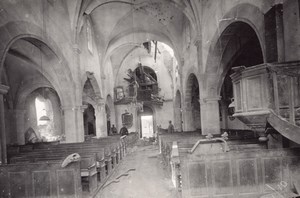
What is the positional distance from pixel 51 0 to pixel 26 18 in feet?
9.50

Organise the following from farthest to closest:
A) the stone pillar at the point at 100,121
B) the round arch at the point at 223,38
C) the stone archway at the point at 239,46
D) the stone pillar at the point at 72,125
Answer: the stone pillar at the point at 100,121 < the stone pillar at the point at 72,125 < the stone archway at the point at 239,46 < the round arch at the point at 223,38

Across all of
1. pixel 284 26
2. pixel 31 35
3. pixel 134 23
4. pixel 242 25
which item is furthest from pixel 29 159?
pixel 134 23

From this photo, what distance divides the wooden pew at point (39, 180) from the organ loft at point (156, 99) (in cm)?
2

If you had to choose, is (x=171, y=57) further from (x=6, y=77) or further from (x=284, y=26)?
(x=284, y=26)

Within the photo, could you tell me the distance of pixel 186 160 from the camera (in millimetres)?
5059

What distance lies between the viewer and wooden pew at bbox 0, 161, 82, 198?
5.22 m

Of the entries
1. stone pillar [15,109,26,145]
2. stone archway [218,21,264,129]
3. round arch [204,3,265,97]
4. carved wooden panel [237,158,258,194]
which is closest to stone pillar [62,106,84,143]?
stone pillar [15,109,26,145]

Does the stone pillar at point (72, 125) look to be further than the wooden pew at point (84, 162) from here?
Yes

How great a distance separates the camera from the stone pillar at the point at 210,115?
35.6 ft

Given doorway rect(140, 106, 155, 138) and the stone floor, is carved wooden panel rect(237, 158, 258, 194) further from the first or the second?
doorway rect(140, 106, 155, 138)

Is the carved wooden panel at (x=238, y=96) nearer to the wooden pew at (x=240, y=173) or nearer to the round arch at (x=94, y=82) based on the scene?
the wooden pew at (x=240, y=173)

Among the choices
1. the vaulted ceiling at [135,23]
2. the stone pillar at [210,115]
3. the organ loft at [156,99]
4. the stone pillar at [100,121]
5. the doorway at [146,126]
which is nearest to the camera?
the organ loft at [156,99]

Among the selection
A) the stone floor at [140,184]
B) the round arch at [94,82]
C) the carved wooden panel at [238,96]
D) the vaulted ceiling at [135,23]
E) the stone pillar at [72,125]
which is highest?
the vaulted ceiling at [135,23]

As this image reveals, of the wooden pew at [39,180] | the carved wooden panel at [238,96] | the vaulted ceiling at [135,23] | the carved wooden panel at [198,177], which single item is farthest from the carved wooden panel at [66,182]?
the vaulted ceiling at [135,23]
